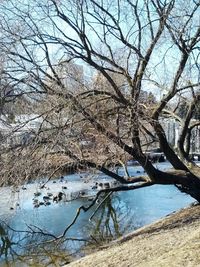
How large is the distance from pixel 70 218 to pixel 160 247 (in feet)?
22.7

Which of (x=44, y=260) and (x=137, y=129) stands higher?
(x=137, y=129)

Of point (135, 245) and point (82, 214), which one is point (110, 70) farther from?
point (82, 214)

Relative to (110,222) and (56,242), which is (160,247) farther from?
(110,222)

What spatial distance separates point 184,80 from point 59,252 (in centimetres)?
446

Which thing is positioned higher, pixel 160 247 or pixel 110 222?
pixel 160 247

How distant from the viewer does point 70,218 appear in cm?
1377

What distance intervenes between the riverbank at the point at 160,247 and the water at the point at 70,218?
6.30 ft

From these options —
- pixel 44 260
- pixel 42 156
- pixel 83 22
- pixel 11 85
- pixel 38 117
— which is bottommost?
pixel 44 260

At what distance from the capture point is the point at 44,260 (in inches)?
399

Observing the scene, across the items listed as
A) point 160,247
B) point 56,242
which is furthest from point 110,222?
point 160,247

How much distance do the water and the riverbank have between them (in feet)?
6.30

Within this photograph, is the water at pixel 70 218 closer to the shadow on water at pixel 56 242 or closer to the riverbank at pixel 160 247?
the shadow on water at pixel 56 242

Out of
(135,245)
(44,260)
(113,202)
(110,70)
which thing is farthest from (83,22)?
(113,202)

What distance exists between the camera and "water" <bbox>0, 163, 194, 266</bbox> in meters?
10.8
